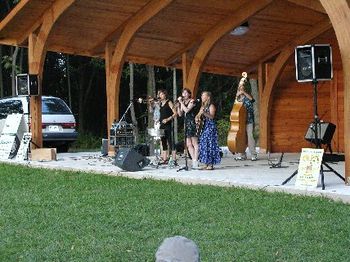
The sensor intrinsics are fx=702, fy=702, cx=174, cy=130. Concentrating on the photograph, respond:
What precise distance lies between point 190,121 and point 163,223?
199 inches

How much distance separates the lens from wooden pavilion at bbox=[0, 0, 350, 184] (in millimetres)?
13773

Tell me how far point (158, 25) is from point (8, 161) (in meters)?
4.18

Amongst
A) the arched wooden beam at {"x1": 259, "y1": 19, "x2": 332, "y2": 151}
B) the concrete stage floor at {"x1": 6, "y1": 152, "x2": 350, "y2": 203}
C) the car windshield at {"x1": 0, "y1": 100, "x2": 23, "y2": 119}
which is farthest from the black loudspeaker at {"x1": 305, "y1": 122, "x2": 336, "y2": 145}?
the car windshield at {"x1": 0, "y1": 100, "x2": 23, "y2": 119}

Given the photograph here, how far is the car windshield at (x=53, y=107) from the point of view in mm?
18266

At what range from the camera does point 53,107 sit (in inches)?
729

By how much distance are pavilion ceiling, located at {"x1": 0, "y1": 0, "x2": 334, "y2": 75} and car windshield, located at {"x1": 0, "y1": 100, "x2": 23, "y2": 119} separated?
2511mm

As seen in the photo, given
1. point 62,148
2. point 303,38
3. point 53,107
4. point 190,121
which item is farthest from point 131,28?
point 62,148

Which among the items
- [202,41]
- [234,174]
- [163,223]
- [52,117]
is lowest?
[163,223]

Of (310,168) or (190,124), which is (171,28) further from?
(310,168)

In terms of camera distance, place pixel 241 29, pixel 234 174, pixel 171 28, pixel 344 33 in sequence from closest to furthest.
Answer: pixel 344 33 → pixel 234 174 → pixel 241 29 → pixel 171 28

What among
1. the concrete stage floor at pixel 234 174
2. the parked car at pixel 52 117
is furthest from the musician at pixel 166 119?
the parked car at pixel 52 117

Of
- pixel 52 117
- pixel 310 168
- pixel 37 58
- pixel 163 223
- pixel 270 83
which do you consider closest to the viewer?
pixel 163 223

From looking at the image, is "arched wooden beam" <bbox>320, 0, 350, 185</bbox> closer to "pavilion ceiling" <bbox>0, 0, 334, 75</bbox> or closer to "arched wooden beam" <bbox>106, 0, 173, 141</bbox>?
"pavilion ceiling" <bbox>0, 0, 334, 75</bbox>

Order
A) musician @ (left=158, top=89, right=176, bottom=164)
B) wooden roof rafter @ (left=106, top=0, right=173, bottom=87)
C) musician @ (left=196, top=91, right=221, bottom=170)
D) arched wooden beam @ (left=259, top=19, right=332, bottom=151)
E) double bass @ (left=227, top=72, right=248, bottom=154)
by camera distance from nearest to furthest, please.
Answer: musician @ (left=196, top=91, right=221, bottom=170), musician @ (left=158, top=89, right=176, bottom=164), wooden roof rafter @ (left=106, top=0, right=173, bottom=87), double bass @ (left=227, top=72, right=248, bottom=154), arched wooden beam @ (left=259, top=19, right=332, bottom=151)
